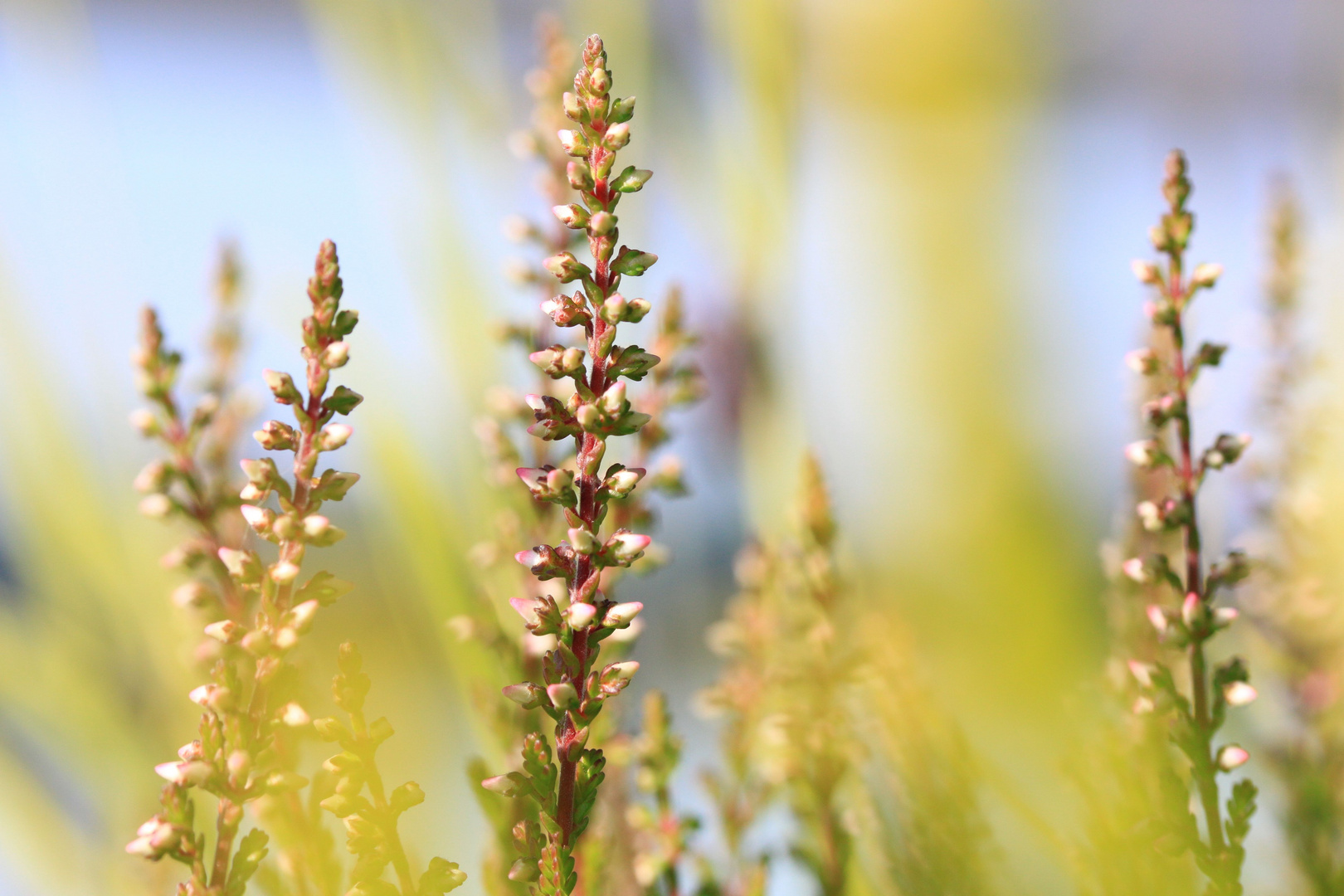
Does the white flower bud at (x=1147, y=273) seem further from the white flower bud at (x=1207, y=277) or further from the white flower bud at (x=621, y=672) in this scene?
the white flower bud at (x=621, y=672)

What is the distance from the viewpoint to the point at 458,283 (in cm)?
38

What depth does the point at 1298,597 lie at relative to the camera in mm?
366

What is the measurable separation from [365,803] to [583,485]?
71mm

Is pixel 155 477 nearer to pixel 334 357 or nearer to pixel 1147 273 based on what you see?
pixel 334 357

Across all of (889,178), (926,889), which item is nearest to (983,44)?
(889,178)

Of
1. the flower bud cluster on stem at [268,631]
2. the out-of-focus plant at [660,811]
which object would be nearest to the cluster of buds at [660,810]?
the out-of-focus plant at [660,811]

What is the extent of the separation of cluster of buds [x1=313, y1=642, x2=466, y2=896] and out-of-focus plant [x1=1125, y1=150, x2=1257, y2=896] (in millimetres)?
142

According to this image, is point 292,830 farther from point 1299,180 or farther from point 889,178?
point 1299,180

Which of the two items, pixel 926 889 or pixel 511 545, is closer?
pixel 926 889

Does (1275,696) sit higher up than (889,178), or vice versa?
(889,178)

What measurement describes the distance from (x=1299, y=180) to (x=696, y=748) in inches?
16.9

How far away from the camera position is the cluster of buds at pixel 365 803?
0.19 m

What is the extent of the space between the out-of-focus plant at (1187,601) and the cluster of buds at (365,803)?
0.47 ft

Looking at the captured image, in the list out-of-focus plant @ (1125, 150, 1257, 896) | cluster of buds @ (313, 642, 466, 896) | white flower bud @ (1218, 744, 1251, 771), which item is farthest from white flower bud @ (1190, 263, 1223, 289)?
cluster of buds @ (313, 642, 466, 896)
